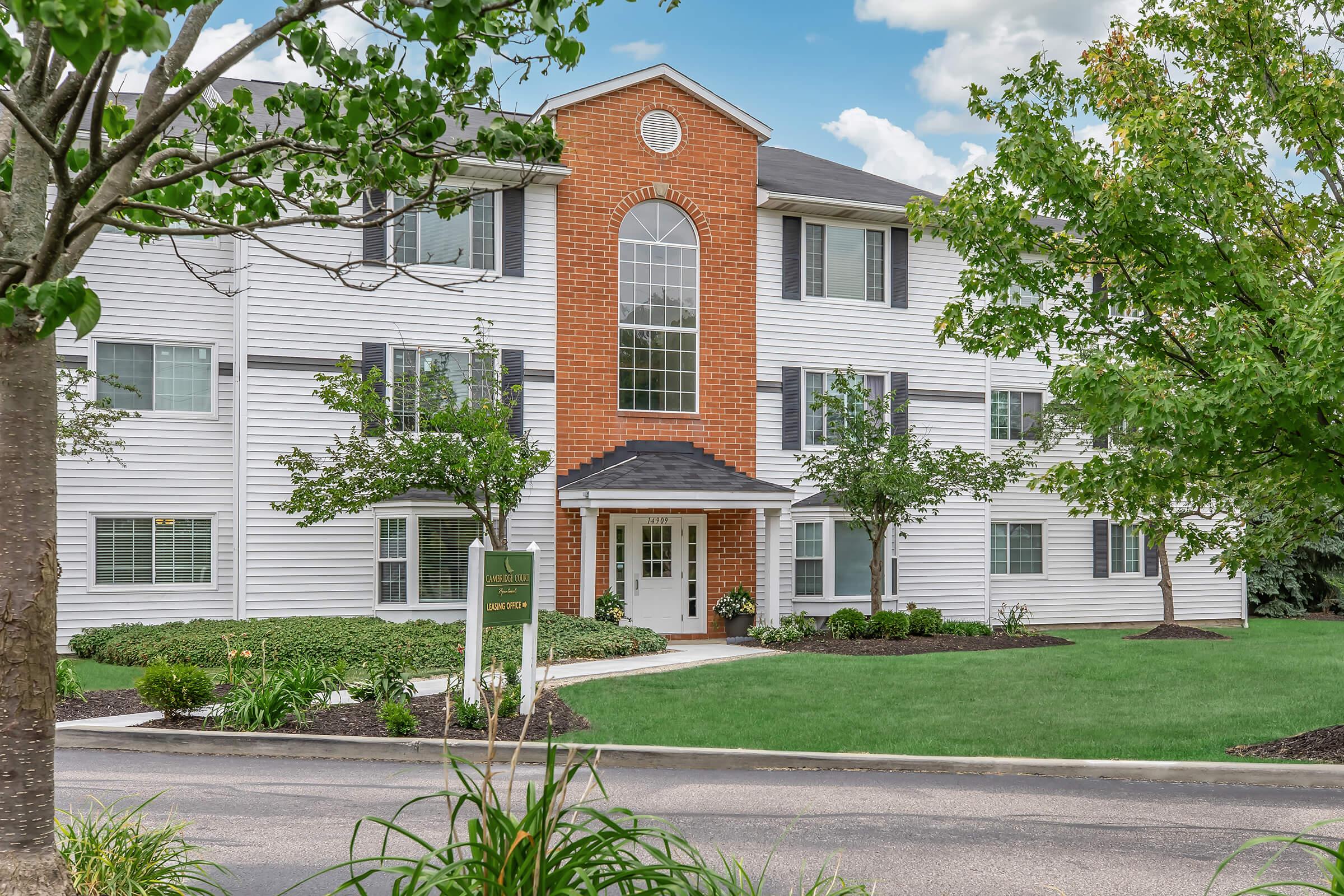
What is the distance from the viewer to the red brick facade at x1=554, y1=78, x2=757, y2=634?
69.6ft

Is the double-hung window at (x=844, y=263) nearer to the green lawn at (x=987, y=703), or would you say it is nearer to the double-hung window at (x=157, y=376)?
the green lawn at (x=987, y=703)

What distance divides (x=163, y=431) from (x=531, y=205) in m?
7.81

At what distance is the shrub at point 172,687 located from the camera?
10.6 metres

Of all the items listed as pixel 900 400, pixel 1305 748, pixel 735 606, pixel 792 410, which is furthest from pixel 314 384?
pixel 1305 748

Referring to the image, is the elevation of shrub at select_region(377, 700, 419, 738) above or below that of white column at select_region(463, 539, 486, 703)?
below

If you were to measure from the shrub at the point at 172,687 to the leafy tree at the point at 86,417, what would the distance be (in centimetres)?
783

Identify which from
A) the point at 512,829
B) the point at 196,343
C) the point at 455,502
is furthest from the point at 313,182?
the point at 196,343

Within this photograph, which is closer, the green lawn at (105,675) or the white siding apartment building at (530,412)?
the green lawn at (105,675)

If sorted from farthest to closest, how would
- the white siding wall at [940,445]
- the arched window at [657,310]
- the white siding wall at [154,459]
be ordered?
the white siding wall at [940,445]
the arched window at [657,310]
the white siding wall at [154,459]

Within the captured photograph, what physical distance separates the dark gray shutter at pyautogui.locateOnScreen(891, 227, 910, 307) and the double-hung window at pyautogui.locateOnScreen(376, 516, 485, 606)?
33.2 feet

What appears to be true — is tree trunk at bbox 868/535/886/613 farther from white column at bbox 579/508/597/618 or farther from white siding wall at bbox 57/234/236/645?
white siding wall at bbox 57/234/236/645

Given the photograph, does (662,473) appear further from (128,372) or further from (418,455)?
(128,372)

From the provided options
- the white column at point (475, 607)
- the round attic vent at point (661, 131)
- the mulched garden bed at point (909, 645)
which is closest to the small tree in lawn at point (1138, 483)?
the white column at point (475, 607)

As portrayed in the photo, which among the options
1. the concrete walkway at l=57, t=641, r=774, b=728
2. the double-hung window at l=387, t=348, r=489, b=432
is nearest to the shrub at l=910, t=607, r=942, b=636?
the concrete walkway at l=57, t=641, r=774, b=728
